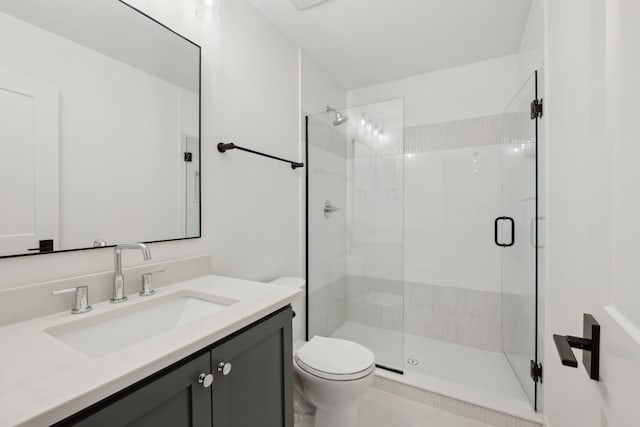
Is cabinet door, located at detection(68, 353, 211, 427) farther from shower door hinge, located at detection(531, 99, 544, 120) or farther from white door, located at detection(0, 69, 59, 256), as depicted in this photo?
shower door hinge, located at detection(531, 99, 544, 120)

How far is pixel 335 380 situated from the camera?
4.67 feet

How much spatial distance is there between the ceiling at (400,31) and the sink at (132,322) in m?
1.79

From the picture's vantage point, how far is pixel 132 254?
3.91ft

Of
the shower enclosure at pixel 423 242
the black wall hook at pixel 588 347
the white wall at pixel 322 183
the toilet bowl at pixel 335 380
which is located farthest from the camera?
the white wall at pixel 322 183

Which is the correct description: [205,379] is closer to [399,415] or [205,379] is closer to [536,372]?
[399,415]

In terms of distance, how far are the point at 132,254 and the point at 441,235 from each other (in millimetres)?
2406

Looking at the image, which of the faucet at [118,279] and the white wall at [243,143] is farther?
the white wall at [243,143]

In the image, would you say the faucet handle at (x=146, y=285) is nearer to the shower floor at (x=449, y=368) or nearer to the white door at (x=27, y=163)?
the white door at (x=27, y=163)

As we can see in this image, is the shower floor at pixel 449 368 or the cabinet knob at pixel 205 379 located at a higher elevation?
the cabinet knob at pixel 205 379

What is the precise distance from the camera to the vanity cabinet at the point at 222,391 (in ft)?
2.10

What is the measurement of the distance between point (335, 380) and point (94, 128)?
4.94 feet

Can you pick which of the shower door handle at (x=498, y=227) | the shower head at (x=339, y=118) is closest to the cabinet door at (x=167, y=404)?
the shower head at (x=339, y=118)

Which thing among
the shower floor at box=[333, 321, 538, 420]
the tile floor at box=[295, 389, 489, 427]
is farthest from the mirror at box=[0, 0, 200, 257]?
the shower floor at box=[333, 321, 538, 420]

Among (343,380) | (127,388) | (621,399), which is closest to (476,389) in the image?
(343,380)
